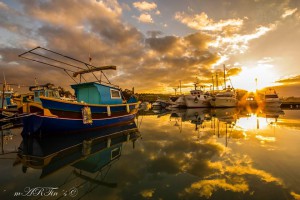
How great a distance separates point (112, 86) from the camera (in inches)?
766

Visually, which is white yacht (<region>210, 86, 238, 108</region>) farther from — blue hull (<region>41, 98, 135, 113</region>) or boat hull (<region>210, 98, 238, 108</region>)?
blue hull (<region>41, 98, 135, 113</region>)

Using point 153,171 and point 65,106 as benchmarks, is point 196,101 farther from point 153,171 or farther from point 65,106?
point 153,171

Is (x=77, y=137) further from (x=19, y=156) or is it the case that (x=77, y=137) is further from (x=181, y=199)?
(x=181, y=199)

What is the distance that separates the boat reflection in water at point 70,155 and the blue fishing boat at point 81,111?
1.08 metres

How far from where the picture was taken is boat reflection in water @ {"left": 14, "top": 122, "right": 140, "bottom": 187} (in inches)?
275

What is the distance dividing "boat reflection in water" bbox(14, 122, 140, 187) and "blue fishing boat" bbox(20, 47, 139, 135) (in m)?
1.08

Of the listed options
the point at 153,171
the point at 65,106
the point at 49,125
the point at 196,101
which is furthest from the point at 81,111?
the point at 196,101

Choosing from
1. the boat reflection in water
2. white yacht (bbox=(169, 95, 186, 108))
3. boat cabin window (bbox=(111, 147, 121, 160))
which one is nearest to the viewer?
the boat reflection in water

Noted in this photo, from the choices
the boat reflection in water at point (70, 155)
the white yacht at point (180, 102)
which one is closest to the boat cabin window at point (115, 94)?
the boat reflection in water at point (70, 155)

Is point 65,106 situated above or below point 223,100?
below

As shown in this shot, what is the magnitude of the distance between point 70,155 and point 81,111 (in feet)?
18.8

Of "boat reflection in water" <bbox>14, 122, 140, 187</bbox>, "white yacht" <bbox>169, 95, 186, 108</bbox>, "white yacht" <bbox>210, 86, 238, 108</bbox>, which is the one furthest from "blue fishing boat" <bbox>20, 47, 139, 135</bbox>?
"white yacht" <bbox>210, 86, 238, 108</bbox>

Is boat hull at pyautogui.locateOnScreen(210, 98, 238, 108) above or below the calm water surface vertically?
above

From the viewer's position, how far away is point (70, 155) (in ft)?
29.4
